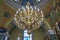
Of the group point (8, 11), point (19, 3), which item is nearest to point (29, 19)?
point (8, 11)

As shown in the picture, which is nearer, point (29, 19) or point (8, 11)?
point (29, 19)

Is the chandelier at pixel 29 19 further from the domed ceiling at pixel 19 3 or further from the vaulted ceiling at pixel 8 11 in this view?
the domed ceiling at pixel 19 3

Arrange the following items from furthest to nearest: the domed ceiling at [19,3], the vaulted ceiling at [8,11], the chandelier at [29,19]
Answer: the domed ceiling at [19,3]
the vaulted ceiling at [8,11]
the chandelier at [29,19]

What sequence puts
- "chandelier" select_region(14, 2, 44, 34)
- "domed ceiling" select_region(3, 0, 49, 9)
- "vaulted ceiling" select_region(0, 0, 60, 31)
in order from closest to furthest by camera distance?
"chandelier" select_region(14, 2, 44, 34)
"vaulted ceiling" select_region(0, 0, 60, 31)
"domed ceiling" select_region(3, 0, 49, 9)

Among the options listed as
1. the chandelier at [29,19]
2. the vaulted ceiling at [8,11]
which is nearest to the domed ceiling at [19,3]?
the vaulted ceiling at [8,11]

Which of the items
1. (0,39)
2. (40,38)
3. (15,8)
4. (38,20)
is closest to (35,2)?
(15,8)

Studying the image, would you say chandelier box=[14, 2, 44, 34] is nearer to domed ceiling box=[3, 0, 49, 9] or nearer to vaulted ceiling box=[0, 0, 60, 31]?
vaulted ceiling box=[0, 0, 60, 31]

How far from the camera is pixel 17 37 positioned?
17.8 m

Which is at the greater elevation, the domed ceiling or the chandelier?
the domed ceiling

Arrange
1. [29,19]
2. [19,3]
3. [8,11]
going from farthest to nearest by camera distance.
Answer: [19,3], [8,11], [29,19]

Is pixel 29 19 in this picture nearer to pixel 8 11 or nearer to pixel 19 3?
pixel 8 11

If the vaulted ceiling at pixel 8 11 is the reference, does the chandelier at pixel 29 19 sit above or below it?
below

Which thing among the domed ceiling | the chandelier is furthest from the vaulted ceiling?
the chandelier

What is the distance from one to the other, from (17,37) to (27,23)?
600cm
